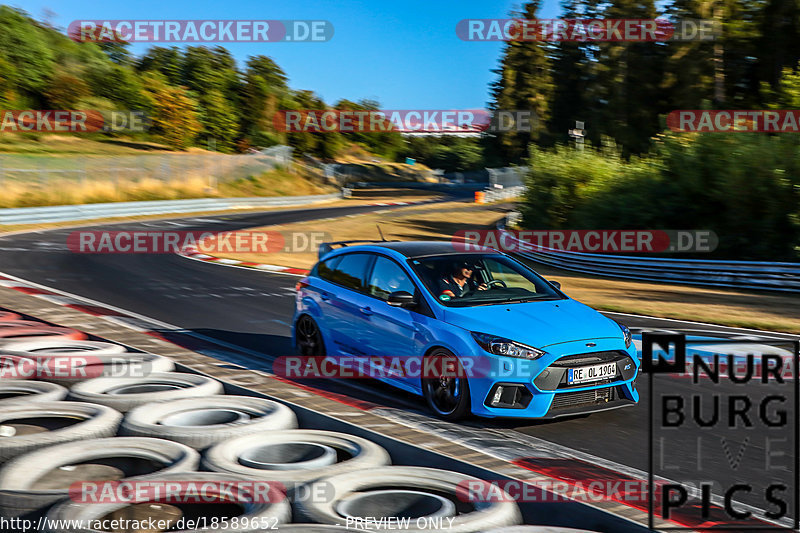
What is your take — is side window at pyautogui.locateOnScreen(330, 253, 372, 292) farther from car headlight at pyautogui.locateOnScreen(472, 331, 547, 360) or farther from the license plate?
the license plate

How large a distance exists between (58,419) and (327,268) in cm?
372

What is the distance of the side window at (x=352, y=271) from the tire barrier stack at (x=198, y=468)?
2045mm

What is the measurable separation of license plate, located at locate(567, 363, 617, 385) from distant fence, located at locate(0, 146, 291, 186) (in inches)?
1427

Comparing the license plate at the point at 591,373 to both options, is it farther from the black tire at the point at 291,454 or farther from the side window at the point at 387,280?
the black tire at the point at 291,454

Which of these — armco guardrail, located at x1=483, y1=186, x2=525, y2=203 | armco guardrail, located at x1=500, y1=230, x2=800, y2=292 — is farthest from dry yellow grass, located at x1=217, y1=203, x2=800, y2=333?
armco guardrail, located at x1=483, y1=186, x2=525, y2=203

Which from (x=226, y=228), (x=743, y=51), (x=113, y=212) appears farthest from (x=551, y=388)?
(x=743, y=51)

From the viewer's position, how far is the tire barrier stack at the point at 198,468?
14.3ft

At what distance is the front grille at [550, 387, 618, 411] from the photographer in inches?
269

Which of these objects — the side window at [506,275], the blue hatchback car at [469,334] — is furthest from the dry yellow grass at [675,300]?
the blue hatchback car at [469,334]

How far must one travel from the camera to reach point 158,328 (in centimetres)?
1166

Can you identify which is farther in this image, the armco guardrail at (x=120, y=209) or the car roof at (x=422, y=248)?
the armco guardrail at (x=120, y=209)

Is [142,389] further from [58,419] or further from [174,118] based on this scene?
[174,118]

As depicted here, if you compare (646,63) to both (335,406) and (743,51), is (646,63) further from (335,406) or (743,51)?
(335,406)

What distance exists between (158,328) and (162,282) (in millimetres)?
6286
